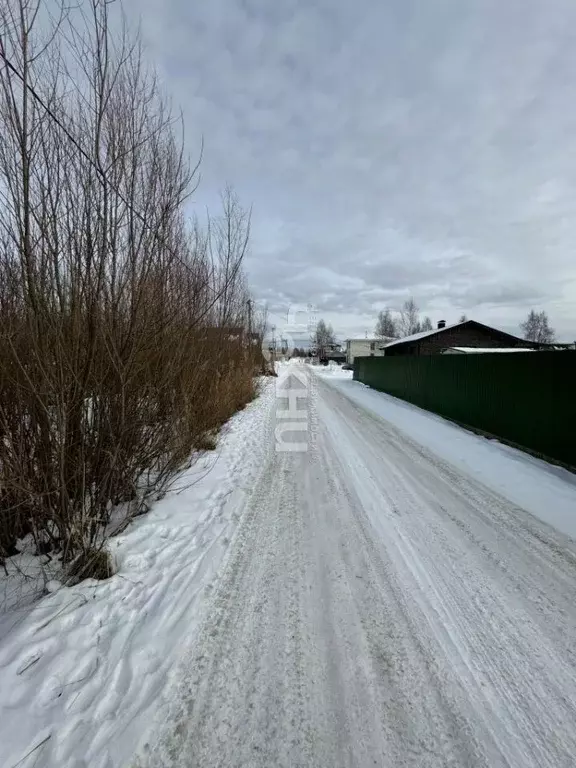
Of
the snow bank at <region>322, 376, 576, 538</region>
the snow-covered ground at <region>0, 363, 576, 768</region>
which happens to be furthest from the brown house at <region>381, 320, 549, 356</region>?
the snow-covered ground at <region>0, 363, 576, 768</region>

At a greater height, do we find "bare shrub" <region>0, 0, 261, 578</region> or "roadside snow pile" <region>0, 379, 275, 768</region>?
"bare shrub" <region>0, 0, 261, 578</region>

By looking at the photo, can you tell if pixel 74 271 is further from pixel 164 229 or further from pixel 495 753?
pixel 495 753

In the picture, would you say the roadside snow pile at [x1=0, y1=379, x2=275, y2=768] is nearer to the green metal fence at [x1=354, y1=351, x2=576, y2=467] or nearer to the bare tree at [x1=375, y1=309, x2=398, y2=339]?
the green metal fence at [x1=354, y1=351, x2=576, y2=467]

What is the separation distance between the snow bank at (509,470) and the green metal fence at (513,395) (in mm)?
347

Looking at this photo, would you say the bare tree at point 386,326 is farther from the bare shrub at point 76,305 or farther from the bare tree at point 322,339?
the bare shrub at point 76,305

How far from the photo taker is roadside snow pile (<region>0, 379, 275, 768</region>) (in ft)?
5.38

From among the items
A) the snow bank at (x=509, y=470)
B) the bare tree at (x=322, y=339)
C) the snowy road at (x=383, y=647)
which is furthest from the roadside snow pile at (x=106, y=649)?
the bare tree at (x=322, y=339)

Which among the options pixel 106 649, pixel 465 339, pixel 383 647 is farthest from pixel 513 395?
pixel 465 339

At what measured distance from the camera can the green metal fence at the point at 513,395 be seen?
5977mm

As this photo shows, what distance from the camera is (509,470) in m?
5.91

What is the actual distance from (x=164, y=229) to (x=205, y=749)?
141 inches

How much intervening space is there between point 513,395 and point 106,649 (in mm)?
7783

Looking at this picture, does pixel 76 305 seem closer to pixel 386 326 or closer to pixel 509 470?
pixel 509 470

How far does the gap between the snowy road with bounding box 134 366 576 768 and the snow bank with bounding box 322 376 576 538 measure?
45 cm
